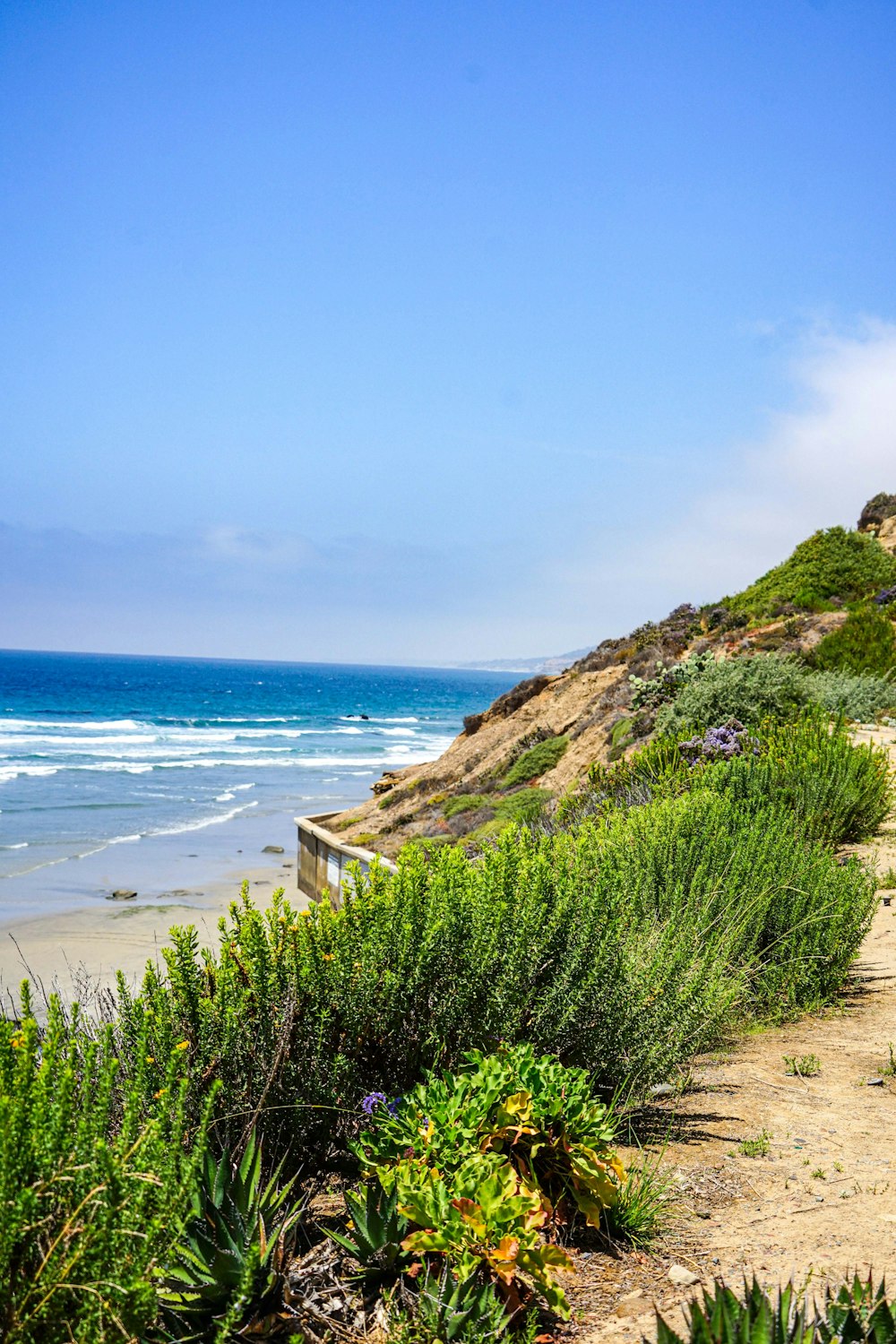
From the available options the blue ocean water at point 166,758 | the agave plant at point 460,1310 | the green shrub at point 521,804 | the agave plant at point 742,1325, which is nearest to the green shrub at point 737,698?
the green shrub at point 521,804

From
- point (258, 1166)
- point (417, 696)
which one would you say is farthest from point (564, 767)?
point (417, 696)

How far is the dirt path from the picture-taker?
275cm

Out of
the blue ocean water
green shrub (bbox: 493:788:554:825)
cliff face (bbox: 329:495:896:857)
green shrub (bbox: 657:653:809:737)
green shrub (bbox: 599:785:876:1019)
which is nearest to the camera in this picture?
green shrub (bbox: 599:785:876:1019)

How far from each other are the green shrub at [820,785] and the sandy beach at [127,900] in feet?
19.3

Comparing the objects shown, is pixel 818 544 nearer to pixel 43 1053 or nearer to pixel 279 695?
pixel 43 1053

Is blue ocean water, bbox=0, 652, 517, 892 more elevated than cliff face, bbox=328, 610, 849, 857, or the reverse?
cliff face, bbox=328, 610, 849, 857

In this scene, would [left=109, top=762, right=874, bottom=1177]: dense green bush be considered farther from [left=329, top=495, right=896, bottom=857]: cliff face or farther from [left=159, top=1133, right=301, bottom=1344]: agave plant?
[left=329, top=495, right=896, bottom=857]: cliff face

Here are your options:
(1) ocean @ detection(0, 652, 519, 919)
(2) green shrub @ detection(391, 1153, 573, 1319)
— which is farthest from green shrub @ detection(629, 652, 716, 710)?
(2) green shrub @ detection(391, 1153, 573, 1319)

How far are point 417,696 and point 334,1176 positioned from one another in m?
142

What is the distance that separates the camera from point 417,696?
146 metres

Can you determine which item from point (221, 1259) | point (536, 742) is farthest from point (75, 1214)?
point (536, 742)

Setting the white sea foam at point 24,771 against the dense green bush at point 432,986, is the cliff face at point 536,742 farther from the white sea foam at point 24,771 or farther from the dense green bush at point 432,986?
the white sea foam at point 24,771

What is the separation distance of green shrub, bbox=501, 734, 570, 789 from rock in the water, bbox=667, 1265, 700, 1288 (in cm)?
1436

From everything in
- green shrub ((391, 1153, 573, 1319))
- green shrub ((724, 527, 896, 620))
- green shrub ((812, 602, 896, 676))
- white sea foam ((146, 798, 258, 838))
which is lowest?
white sea foam ((146, 798, 258, 838))
